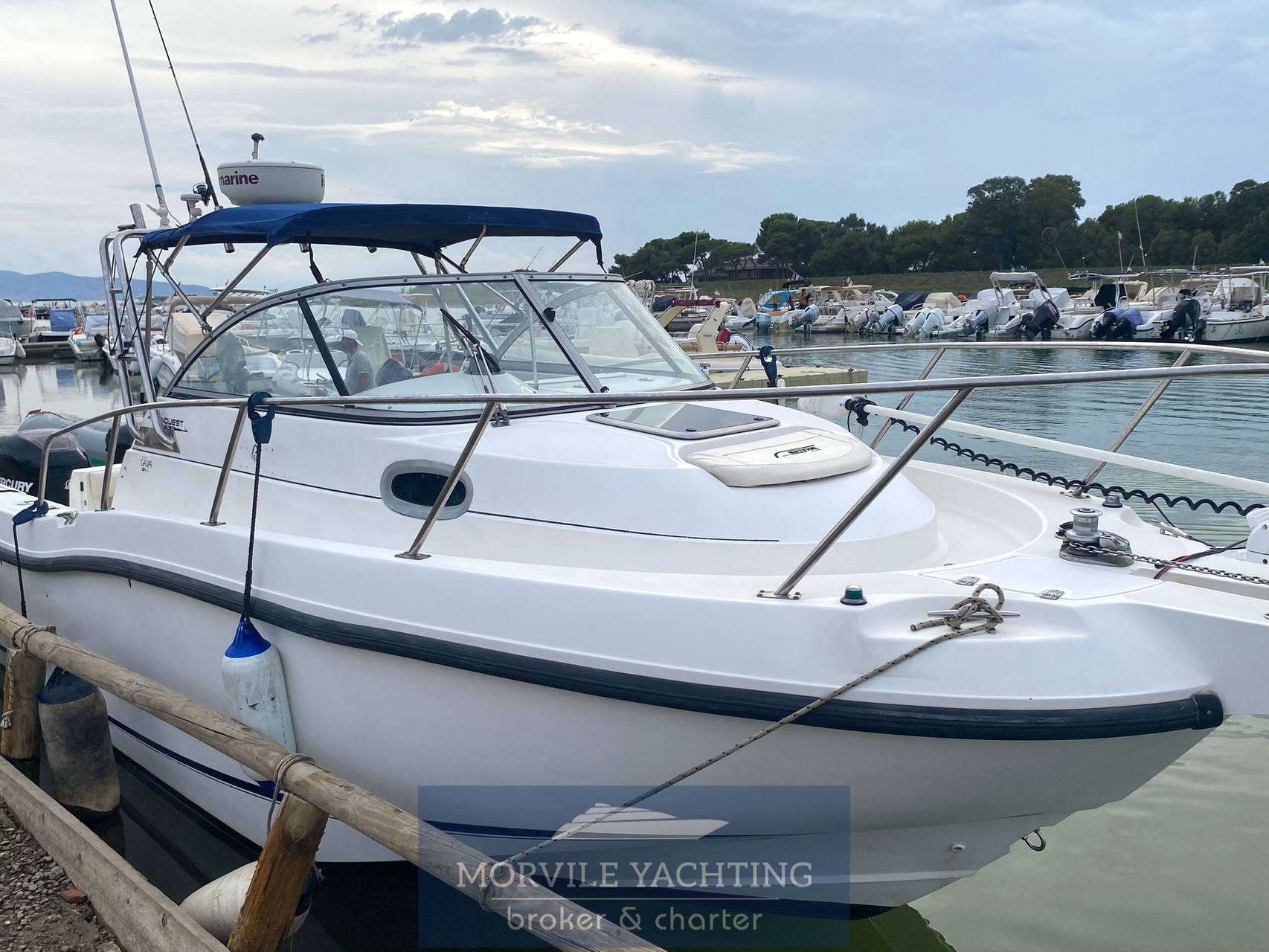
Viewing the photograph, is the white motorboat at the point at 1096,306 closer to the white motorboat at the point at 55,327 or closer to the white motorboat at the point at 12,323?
the white motorboat at the point at 12,323

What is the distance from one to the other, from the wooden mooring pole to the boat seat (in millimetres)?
1334

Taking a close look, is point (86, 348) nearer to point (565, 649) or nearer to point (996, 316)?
point (996, 316)

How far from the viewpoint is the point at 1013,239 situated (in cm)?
6388

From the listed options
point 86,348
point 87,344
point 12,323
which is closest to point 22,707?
point 87,344

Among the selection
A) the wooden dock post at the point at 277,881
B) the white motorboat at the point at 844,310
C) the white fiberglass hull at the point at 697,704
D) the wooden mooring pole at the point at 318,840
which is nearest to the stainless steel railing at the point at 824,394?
the white fiberglass hull at the point at 697,704

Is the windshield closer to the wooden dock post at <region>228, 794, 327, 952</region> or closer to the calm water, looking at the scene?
the wooden dock post at <region>228, 794, 327, 952</region>

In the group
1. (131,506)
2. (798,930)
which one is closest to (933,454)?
(798,930)

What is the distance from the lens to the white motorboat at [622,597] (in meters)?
2.56

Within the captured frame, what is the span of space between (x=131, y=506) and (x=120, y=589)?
0.60 metres

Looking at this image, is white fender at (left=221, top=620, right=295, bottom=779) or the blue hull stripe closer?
the blue hull stripe

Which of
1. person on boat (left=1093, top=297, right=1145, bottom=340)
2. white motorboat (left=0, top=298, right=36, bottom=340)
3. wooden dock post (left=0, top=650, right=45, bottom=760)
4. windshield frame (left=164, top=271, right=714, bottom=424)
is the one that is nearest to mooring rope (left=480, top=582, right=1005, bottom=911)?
windshield frame (left=164, top=271, right=714, bottom=424)

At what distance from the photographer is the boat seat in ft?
10.2

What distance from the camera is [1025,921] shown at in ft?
11.6

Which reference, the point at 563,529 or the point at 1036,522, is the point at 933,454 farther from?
the point at 563,529
